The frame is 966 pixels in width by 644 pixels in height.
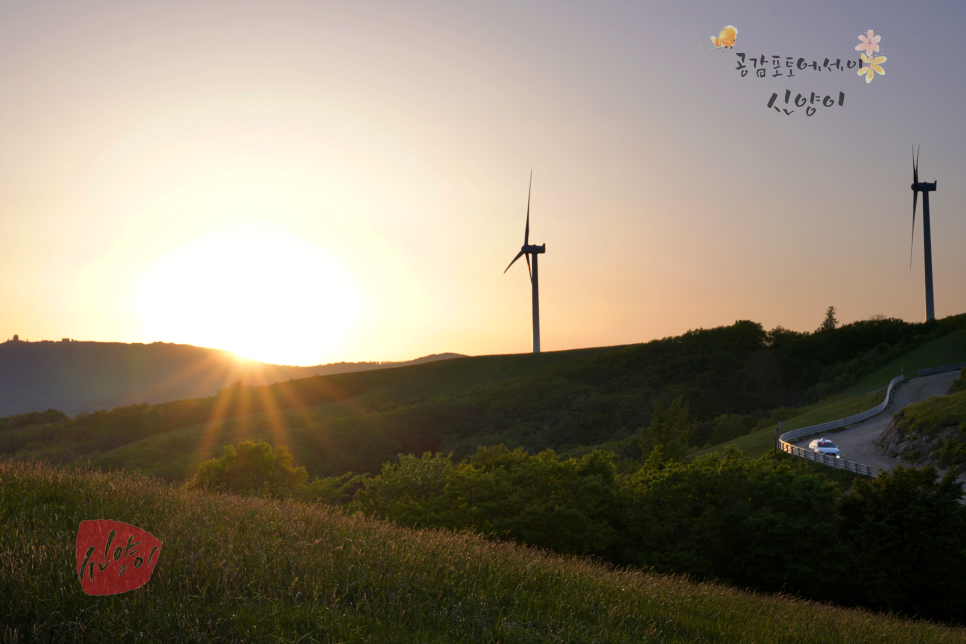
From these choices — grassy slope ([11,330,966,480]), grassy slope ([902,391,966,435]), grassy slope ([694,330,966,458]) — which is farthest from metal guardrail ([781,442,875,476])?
grassy slope ([11,330,966,480])

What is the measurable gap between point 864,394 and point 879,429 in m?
25.0

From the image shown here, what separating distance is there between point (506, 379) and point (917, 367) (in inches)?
2703

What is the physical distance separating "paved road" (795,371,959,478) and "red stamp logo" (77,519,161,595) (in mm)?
37288

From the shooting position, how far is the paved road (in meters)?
40.5

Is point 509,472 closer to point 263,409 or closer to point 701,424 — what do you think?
point 701,424

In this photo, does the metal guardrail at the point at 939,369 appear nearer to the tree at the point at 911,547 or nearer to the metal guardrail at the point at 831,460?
the metal guardrail at the point at 831,460

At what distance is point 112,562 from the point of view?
5617 millimetres

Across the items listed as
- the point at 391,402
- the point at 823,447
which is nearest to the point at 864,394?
the point at 823,447

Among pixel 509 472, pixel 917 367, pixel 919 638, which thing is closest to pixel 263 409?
pixel 509 472

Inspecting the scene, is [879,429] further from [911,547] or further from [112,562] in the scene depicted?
[112,562]

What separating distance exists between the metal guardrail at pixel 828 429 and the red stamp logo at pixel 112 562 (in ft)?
130

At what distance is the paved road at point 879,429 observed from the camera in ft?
133

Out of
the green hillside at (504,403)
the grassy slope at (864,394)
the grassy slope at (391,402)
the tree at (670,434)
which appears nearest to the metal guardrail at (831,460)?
the grassy slope at (864,394)

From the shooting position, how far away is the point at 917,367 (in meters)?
77.1
